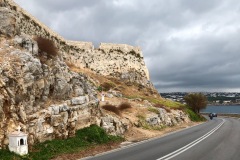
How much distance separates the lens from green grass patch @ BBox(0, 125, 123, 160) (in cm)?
1634

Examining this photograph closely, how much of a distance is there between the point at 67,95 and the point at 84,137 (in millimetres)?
3434

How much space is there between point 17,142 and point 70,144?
16.4ft

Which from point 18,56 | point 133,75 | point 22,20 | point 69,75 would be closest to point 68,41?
point 133,75

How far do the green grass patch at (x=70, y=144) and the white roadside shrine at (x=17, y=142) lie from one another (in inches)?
13.9

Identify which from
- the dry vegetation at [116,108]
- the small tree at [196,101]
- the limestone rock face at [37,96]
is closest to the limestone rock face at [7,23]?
the limestone rock face at [37,96]

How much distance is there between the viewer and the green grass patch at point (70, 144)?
1634 cm

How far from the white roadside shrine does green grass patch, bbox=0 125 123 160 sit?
0.35 m

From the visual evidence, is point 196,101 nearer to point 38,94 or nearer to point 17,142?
point 38,94

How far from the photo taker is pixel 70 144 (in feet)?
65.8

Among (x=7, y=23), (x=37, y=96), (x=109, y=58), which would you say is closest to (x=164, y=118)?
(x=37, y=96)

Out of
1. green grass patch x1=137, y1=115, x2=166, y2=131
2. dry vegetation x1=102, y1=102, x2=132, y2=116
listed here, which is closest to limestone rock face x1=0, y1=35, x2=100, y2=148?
dry vegetation x1=102, y1=102, x2=132, y2=116

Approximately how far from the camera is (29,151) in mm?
16672

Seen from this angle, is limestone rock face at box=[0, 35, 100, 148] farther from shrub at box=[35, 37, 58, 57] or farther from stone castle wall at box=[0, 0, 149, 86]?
stone castle wall at box=[0, 0, 149, 86]

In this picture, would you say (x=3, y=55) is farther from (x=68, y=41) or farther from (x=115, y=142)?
(x=68, y=41)
